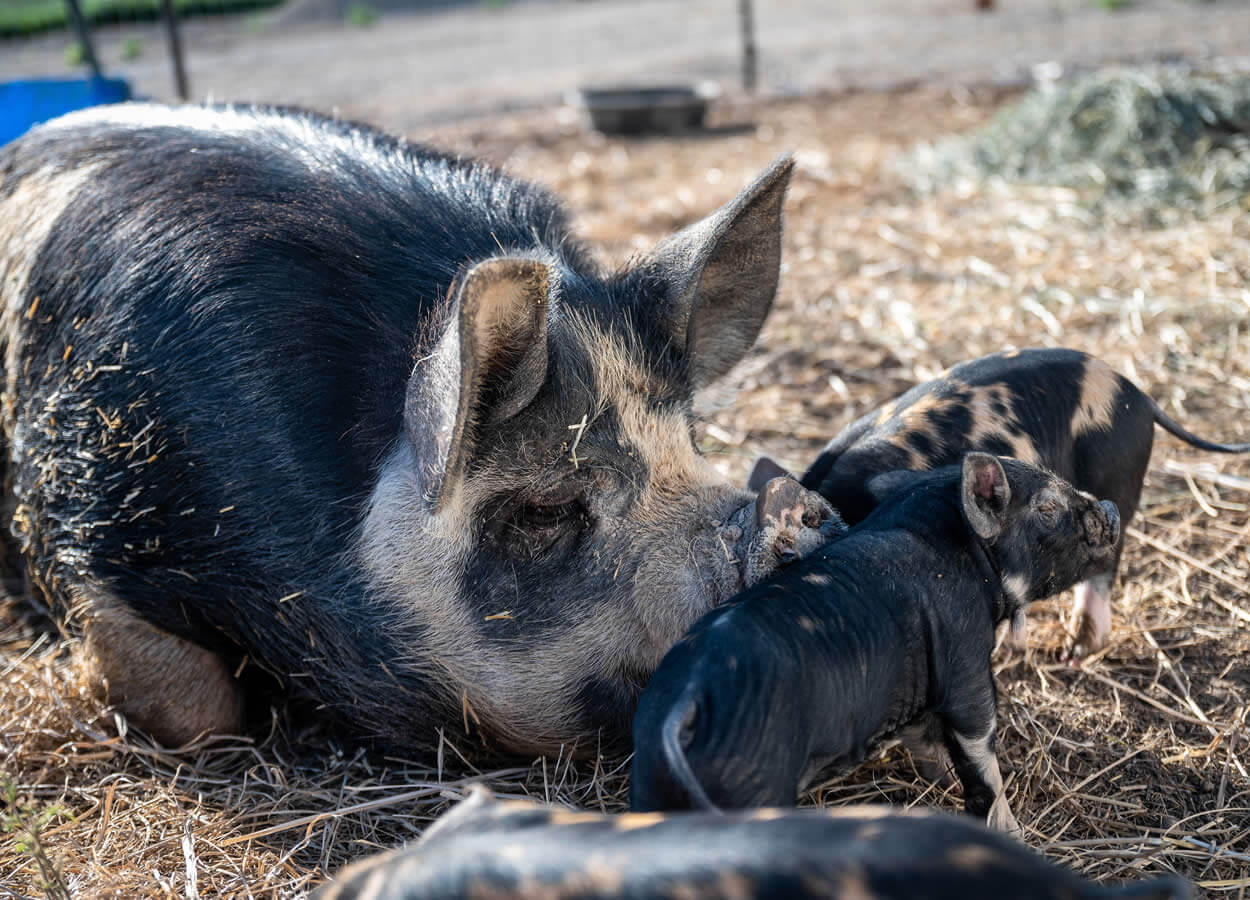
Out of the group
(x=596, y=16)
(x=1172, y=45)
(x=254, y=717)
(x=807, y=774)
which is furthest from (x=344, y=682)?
(x=596, y=16)

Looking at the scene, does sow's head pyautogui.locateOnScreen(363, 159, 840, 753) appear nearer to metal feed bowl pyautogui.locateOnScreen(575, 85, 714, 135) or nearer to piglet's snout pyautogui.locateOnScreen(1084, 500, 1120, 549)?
piglet's snout pyautogui.locateOnScreen(1084, 500, 1120, 549)

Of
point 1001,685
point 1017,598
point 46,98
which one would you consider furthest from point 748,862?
point 46,98

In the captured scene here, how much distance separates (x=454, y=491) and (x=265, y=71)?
476 inches

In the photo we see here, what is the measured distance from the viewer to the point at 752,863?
147 cm

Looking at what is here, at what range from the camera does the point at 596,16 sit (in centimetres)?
1773

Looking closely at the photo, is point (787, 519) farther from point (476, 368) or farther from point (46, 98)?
point (46, 98)

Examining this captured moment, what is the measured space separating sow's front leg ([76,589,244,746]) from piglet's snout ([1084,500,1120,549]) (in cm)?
214

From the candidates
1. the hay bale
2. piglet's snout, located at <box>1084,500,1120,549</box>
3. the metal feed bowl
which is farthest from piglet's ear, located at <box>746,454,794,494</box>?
the metal feed bowl

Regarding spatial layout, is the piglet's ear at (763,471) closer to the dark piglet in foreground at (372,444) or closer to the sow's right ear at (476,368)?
the dark piglet in foreground at (372,444)

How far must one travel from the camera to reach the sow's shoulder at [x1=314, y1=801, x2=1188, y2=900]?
1442 mm

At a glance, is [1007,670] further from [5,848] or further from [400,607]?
[5,848]

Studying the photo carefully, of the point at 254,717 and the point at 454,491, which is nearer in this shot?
the point at 454,491

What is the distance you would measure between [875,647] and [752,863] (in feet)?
2.93

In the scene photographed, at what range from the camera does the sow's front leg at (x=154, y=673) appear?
10.1ft
